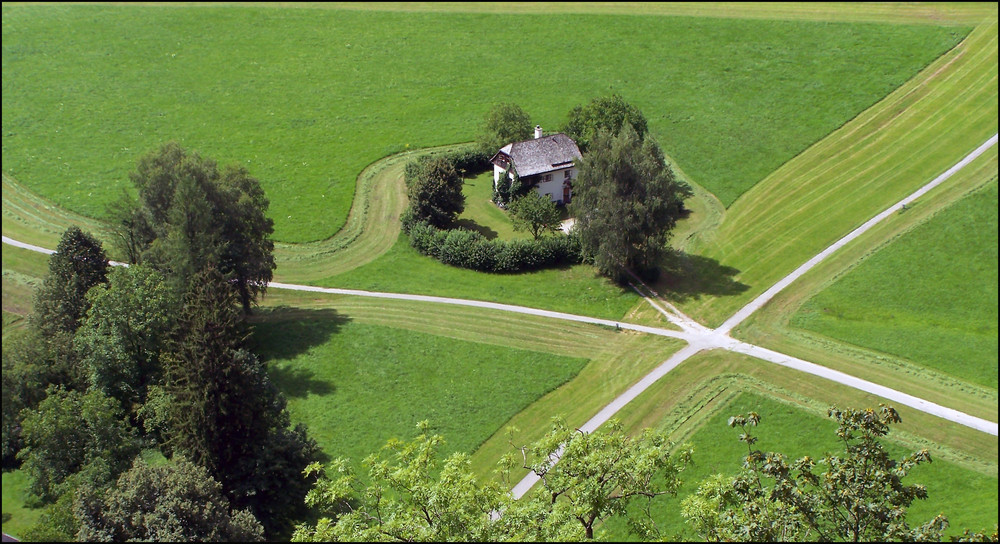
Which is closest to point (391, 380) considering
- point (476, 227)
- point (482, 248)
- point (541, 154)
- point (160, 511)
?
point (482, 248)

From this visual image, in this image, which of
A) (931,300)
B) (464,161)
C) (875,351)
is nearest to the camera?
(875,351)

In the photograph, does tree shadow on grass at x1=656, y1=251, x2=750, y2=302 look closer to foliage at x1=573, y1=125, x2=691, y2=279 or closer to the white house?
foliage at x1=573, y1=125, x2=691, y2=279

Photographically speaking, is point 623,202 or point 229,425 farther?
point 623,202

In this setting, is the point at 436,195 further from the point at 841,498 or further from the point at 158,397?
the point at 841,498

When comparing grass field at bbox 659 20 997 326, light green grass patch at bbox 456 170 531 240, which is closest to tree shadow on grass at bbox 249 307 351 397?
light green grass patch at bbox 456 170 531 240

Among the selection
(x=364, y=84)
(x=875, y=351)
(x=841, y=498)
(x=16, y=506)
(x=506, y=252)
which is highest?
(x=364, y=84)

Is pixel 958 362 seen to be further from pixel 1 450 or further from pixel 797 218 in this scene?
pixel 1 450

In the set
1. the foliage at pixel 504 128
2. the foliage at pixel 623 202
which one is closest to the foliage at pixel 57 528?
the foliage at pixel 623 202
